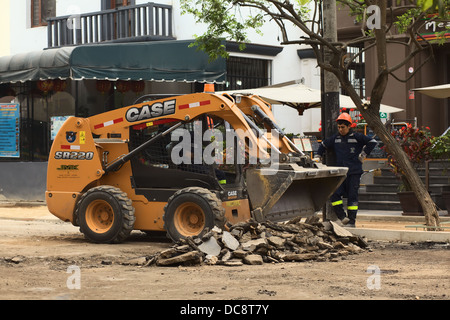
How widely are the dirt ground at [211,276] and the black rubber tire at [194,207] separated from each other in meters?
0.48

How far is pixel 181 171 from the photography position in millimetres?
13531

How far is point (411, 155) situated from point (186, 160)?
6.66 m

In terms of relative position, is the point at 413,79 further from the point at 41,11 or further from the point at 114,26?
the point at 41,11

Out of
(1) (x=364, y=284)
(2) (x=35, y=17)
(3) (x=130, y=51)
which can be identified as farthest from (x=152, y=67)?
(1) (x=364, y=284)

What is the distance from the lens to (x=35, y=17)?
28.7m

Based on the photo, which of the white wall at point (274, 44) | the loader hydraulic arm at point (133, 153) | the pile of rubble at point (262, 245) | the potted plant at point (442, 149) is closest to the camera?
the pile of rubble at point (262, 245)

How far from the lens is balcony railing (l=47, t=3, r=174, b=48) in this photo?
2472 cm

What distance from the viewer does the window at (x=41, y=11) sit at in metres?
28.2

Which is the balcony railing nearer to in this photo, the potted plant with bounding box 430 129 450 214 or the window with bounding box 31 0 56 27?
the window with bounding box 31 0 56 27

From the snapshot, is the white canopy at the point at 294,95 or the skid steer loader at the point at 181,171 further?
the white canopy at the point at 294,95

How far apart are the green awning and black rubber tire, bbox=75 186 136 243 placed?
26.7ft

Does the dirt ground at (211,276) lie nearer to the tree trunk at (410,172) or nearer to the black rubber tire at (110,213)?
the black rubber tire at (110,213)

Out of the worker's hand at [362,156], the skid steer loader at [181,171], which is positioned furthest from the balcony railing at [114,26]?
the worker's hand at [362,156]

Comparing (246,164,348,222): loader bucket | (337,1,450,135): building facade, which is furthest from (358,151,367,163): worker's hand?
(337,1,450,135): building facade
